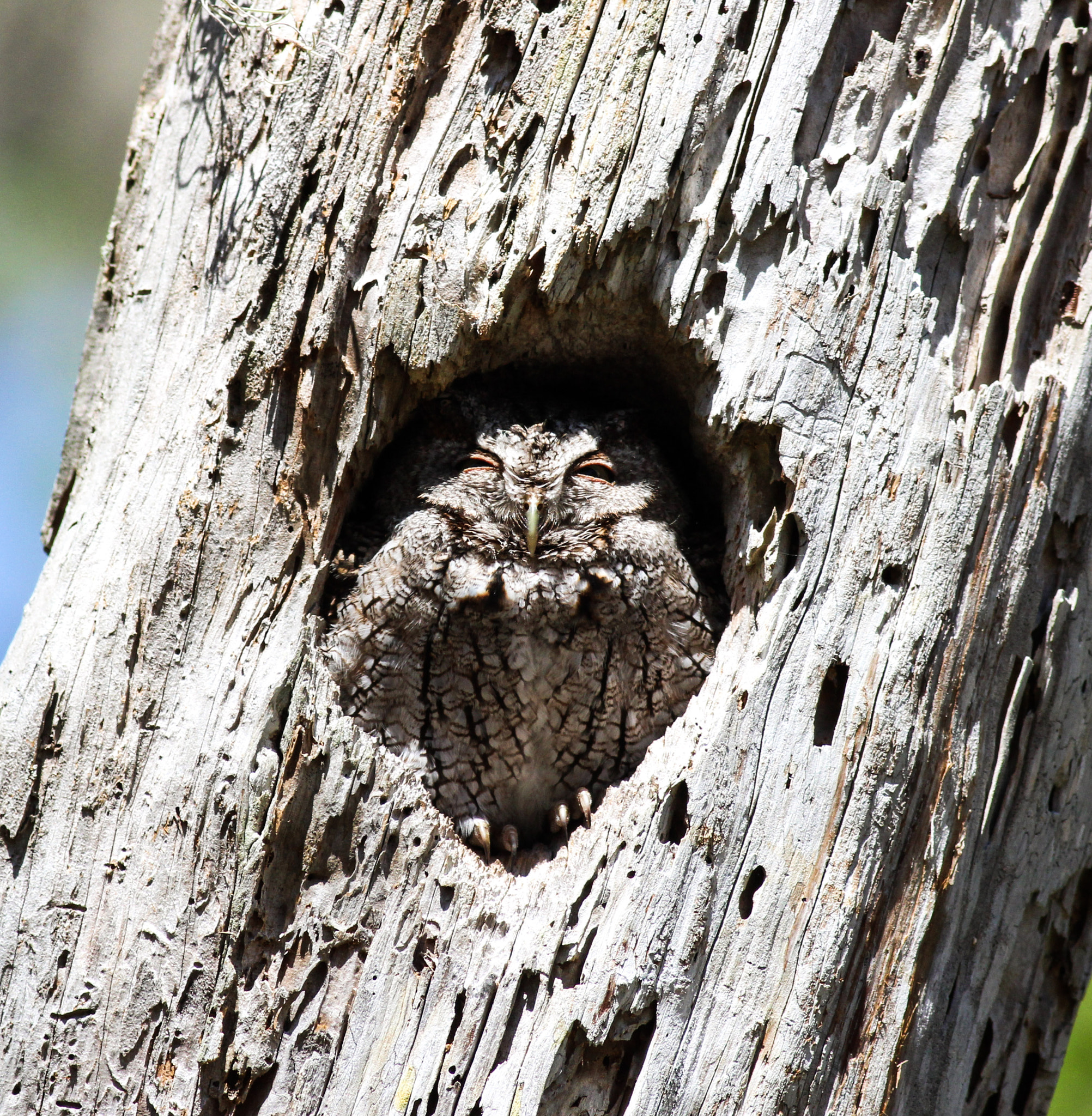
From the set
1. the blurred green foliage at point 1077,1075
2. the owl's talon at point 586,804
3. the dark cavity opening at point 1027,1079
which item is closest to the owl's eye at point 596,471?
the owl's talon at point 586,804

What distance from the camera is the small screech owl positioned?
107 inches

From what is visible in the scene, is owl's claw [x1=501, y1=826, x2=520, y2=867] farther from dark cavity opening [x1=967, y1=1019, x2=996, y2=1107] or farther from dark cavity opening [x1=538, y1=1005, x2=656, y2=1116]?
dark cavity opening [x1=967, y1=1019, x2=996, y2=1107]

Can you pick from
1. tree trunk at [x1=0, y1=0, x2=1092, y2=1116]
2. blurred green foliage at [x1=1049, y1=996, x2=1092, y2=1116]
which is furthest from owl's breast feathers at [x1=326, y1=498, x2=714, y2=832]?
blurred green foliage at [x1=1049, y1=996, x2=1092, y2=1116]

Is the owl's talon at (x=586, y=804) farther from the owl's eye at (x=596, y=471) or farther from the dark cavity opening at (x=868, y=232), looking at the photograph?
the dark cavity opening at (x=868, y=232)

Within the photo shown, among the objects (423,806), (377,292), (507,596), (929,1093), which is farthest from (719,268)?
(929,1093)

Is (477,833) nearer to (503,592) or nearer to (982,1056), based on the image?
(503,592)

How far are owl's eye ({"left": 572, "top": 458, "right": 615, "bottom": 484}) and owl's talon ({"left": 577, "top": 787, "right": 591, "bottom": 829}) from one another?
2.89 ft

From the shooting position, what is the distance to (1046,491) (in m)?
2.32

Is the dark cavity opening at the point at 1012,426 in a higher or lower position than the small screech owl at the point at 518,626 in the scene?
higher

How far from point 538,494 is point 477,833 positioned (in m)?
0.93

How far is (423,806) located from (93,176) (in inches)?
209

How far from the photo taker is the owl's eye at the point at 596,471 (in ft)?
9.59

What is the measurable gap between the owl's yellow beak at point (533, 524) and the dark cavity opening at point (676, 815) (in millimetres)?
807

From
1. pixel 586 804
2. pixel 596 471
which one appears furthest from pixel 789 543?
pixel 586 804
